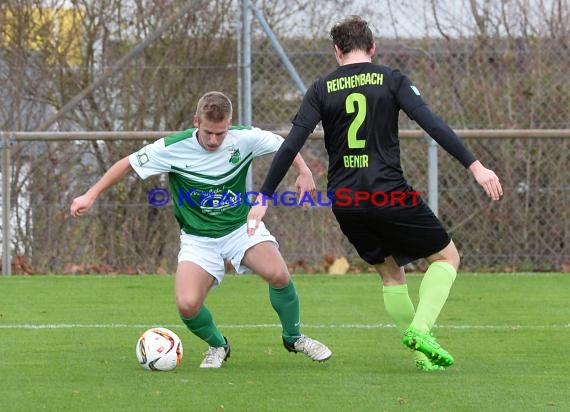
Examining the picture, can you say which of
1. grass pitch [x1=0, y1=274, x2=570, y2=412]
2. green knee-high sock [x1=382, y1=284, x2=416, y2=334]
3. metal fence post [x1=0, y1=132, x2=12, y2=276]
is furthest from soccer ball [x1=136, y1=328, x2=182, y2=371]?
metal fence post [x1=0, y1=132, x2=12, y2=276]

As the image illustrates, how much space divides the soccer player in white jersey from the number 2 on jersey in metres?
0.60

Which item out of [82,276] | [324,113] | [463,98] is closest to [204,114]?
[324,113]

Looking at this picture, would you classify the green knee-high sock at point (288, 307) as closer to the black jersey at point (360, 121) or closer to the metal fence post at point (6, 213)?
the black jersey at point (360, 121)

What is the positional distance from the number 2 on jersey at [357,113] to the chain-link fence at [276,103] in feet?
20.2

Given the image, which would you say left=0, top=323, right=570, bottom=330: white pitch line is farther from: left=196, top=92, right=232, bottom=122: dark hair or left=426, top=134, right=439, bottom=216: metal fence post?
left=426, top=134, right=439, bottom=216: metal fence post

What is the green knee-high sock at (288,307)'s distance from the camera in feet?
23.1

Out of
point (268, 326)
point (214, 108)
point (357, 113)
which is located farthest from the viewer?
point (268, 326)

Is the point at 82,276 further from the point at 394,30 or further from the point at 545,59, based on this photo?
the point at 545,59

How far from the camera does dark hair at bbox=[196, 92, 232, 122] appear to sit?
6727mm

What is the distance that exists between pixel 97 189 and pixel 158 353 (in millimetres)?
908

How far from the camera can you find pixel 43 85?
1336 centimetres

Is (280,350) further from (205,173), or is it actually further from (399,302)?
(205,173)

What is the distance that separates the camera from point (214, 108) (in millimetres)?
6738

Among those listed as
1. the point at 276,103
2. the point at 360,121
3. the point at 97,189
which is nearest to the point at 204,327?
the point at 97,189
